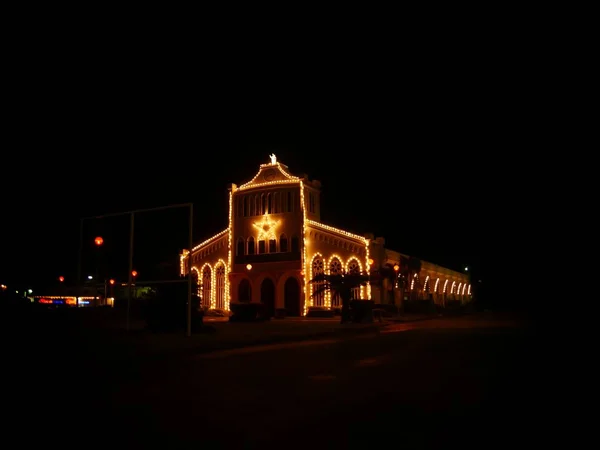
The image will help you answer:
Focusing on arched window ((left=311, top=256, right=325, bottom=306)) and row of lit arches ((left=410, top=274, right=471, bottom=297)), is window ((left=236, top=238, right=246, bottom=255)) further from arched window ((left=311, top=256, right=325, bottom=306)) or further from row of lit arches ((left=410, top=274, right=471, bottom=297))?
row of lit arches ((left=410, top=274, right=471, bottom=297))

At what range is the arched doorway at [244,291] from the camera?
156 feet

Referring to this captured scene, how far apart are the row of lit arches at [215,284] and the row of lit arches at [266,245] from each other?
2193 millimetres

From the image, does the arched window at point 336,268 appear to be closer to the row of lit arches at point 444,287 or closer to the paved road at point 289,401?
the row of lit arches at point 444,287

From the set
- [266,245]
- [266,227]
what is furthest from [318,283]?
[266,227]

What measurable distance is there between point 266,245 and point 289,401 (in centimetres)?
3803

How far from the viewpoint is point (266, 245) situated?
4675cm

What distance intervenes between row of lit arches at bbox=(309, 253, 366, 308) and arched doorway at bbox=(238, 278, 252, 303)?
5367mm

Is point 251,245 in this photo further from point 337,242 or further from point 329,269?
point 337,242

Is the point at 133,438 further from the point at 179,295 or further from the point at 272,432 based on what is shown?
the point at 179,295

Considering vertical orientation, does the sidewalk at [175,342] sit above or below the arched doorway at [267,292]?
below

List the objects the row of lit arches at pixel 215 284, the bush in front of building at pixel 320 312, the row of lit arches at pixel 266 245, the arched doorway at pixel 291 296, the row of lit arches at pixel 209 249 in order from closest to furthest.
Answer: the bush in front of building at pixel 320 312
the arched doorway at pixel 291 296
the row of lit arches at pixel 266 245
the row of lit arches at pixel 215 284
the row of lit arches at pixel 209 249

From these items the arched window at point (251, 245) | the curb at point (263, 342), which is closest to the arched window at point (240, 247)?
the arched window at point (251, 245)

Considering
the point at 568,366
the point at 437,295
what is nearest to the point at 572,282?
the point at 568,366

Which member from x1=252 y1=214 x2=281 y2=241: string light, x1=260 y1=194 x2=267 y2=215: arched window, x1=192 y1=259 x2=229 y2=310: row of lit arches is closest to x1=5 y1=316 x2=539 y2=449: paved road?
x1=252 y1=214 x2=281 y2=241: string light
